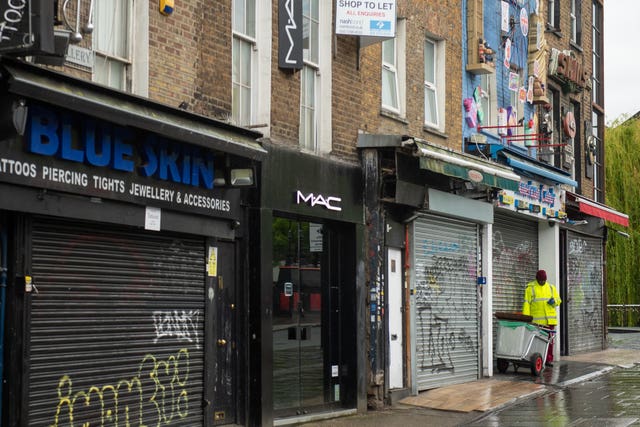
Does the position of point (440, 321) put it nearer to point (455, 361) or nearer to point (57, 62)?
point (455, 361)

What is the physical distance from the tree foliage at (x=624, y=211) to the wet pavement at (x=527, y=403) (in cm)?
1645

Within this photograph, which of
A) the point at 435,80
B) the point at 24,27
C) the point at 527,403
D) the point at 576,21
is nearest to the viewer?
the point at 24,27

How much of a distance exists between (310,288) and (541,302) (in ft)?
27.0

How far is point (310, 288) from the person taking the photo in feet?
46.5

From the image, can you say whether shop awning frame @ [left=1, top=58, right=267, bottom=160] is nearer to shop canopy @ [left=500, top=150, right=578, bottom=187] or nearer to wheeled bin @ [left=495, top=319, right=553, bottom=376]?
wheeled bin @ [left=495, top=319, right=553, bottom=376]

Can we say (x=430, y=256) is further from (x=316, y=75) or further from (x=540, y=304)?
(x=316, y=75)

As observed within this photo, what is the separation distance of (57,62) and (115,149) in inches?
51.8

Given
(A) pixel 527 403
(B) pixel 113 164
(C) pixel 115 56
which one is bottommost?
(A) pixel 527 403

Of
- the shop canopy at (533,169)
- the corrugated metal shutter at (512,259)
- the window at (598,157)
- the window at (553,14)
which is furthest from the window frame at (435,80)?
the window at (598,157)

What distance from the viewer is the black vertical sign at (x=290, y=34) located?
44.0 ft

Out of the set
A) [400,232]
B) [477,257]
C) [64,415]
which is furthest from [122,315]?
[477,257]

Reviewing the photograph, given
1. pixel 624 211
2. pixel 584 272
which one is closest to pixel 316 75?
pixel 584 272

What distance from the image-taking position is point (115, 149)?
10.1m

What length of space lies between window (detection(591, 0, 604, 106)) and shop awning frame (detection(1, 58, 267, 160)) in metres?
19.9
